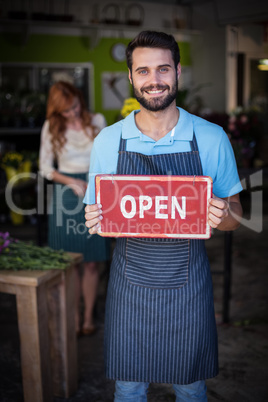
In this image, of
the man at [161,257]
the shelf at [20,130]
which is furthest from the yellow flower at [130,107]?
the shelf at [20,130]

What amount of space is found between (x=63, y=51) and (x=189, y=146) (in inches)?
301

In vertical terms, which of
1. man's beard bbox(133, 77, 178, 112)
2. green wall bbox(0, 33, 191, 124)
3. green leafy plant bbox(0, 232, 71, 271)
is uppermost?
green wall bbox(0, 33, 191, 124)

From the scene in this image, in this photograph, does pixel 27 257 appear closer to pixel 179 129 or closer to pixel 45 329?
pixel 45 329

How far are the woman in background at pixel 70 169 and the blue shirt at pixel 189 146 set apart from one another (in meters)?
1.25

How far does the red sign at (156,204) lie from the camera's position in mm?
1513

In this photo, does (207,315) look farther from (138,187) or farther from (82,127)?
(82,127)

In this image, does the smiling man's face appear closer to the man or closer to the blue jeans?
the man

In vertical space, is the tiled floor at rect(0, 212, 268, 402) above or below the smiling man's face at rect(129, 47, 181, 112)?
below

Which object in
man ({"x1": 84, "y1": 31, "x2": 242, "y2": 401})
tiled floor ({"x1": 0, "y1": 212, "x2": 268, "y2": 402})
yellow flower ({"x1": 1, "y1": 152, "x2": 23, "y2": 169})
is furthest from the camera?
yellow flower ({"x1": 1, "y1": 152, "x2": 23, "y2": 169})

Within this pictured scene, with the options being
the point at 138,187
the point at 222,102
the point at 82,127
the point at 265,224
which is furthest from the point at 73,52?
the point at 138,187

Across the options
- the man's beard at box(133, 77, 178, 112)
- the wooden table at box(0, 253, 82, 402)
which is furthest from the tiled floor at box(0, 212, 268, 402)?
the man's beard at box(133, 77, 178, 112)

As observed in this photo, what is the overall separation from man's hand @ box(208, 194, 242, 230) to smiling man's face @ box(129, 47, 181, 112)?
0.38 meters

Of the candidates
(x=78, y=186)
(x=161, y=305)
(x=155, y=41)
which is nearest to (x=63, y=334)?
(x=161, y=305)

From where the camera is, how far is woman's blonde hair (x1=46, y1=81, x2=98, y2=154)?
2.90 m
